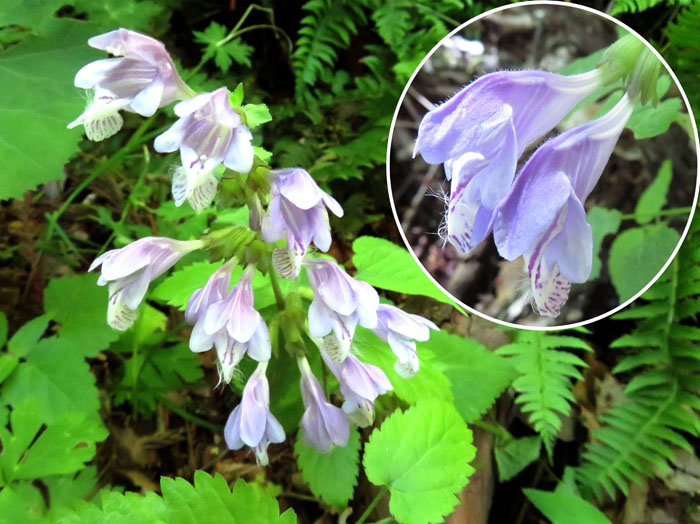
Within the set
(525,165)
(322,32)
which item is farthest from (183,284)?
(322,32)

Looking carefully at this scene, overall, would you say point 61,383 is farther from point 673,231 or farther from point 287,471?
point 673,231

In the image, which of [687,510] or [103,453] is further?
[103,453]

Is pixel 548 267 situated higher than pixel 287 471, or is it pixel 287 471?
pixel 548 267

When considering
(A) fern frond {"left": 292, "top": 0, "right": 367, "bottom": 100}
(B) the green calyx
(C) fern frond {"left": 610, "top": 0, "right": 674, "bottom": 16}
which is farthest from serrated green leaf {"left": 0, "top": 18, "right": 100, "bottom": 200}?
(C) fern frond {"left": 610, "top": 0, "right": 674, "bottom": 16}

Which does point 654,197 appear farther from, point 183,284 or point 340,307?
point 183,284

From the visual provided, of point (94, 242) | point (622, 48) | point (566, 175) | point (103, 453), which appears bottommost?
point (103, 453)

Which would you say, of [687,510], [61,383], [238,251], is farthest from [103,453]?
Result: [687,510]

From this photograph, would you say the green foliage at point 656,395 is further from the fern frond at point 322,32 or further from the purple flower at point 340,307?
the fern frond at point 322,32
